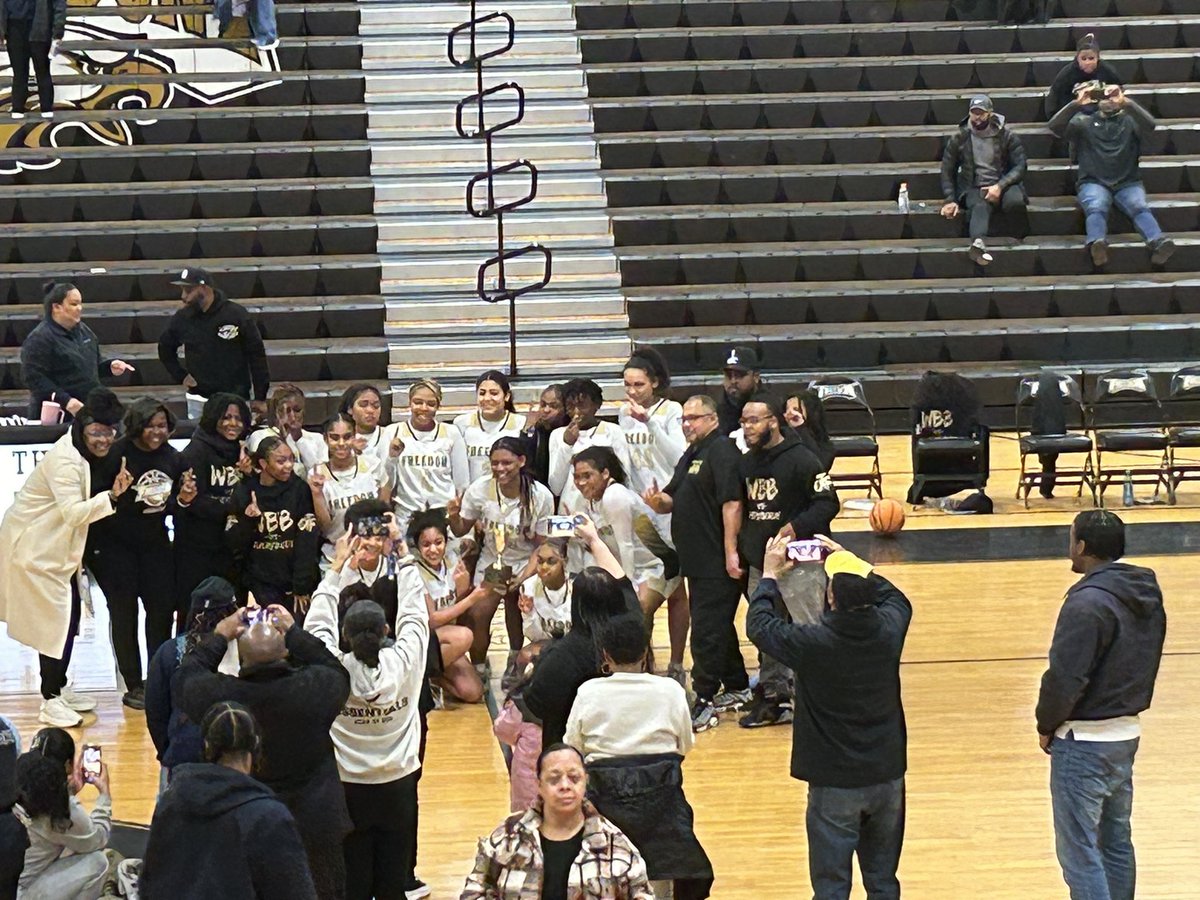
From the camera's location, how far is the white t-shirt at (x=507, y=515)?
805 cm

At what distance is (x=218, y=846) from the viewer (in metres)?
4.20

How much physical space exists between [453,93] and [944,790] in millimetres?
10109

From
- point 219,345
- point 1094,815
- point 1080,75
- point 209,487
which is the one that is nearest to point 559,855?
point 1094,815

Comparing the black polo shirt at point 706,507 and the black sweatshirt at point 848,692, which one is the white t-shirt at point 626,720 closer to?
the black sweatshirt at point 848,692

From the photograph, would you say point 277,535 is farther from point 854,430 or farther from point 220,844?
point 854,430

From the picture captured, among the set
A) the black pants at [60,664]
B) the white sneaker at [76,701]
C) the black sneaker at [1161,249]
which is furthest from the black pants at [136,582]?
the black sneaker at [1161,249]

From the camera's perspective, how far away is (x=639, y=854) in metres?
4.72

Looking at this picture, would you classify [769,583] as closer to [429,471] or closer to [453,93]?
[429,471]

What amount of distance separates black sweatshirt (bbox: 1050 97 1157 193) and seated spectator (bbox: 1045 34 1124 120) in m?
0.28

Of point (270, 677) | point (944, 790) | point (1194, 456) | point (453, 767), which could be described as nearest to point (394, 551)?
point (270, 677)

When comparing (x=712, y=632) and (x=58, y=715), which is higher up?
(x=712, y=632)

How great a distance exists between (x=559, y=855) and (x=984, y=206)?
11.4 meters

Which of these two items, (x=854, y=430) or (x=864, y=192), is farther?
(x=864, y=192)

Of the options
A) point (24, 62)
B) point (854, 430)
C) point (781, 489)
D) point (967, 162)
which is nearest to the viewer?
point (781, 489)
